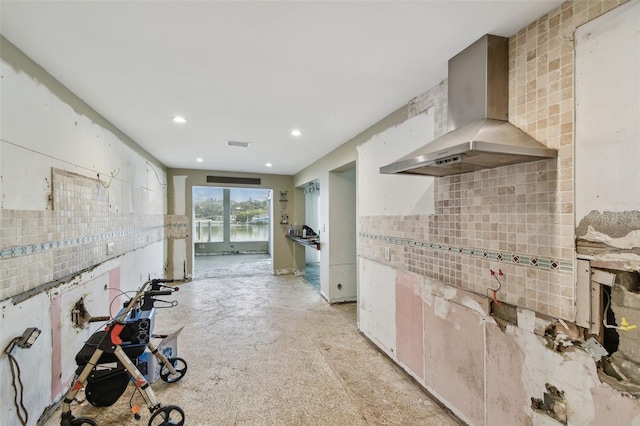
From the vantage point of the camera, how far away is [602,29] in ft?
3.99

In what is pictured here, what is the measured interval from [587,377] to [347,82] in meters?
2.26

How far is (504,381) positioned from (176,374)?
2.50m

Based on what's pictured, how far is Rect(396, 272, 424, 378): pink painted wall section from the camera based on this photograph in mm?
2336

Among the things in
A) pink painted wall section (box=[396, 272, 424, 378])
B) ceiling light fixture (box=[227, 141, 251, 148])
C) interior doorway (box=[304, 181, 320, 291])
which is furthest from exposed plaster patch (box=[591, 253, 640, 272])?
interior doorway (box=[304, 181, 320, 291])

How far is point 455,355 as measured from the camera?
6.45ft

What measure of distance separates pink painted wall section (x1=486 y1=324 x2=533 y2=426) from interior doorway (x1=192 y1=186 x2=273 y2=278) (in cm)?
860

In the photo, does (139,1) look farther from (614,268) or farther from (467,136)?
(614,268)

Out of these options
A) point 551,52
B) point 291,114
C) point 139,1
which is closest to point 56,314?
point 139,1

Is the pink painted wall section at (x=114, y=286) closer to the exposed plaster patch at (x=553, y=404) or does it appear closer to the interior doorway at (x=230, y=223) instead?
the exposed plaster patch at (x=553, y=404)

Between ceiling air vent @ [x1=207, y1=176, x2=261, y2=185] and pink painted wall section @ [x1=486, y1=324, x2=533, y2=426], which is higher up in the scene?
ceiling air vent @ [x1=207, y1=176, x2=261, y2=185]

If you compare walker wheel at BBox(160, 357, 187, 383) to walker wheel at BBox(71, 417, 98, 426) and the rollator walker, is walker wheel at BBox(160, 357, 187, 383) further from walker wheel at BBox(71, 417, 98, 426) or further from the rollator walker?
walker wheel at BBox(71, 417, 98, 426)

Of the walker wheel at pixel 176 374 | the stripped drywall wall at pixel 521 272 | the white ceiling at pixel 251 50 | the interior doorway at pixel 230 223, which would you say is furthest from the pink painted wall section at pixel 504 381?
the interior doorway at pixel 230 223

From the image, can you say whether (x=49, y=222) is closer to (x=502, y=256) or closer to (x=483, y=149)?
(x=483, y=149)

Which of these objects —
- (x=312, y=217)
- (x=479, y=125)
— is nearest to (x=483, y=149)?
(x=479, y=125)
